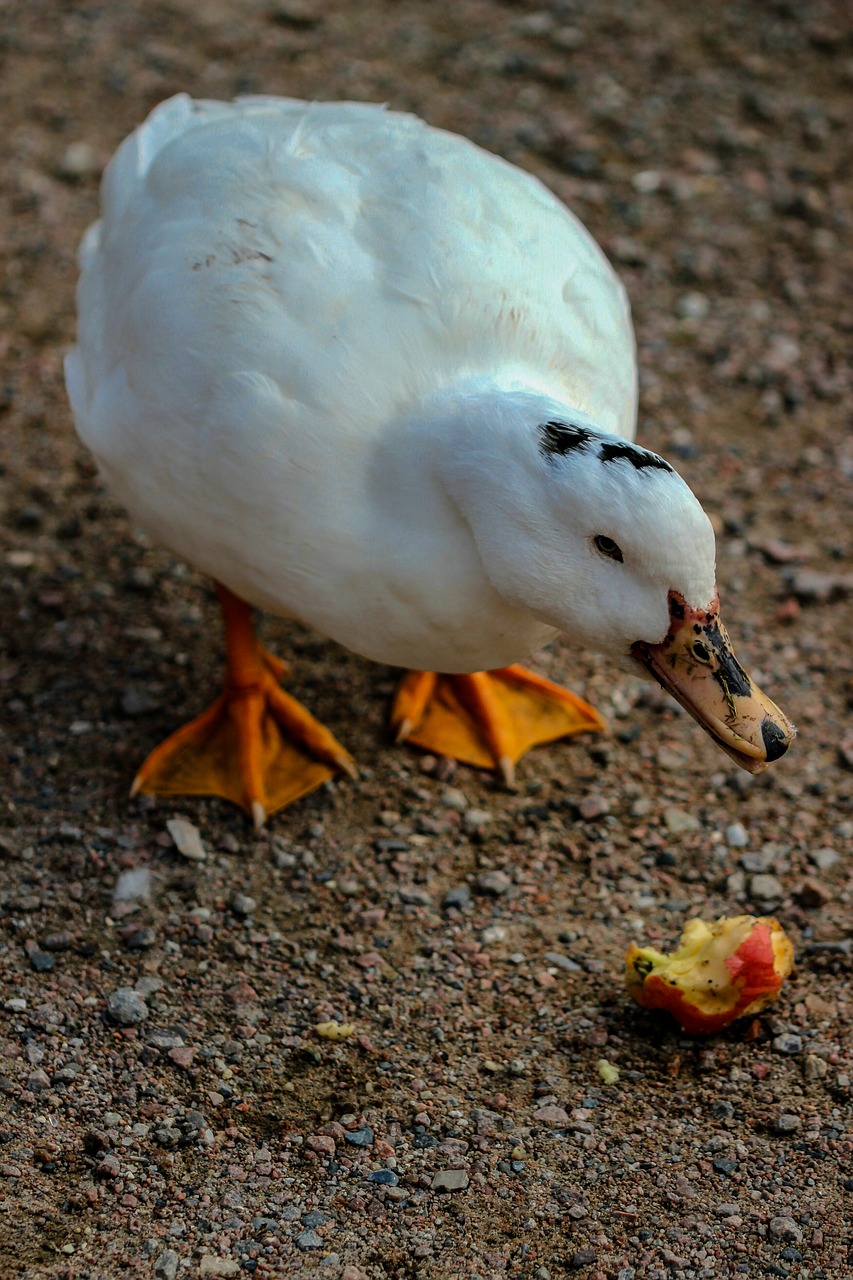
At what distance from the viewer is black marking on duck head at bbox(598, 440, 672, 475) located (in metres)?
2.80

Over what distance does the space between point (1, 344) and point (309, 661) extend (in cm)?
191

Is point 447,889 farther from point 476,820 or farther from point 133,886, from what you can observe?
point 133,886

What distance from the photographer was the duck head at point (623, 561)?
2807mm

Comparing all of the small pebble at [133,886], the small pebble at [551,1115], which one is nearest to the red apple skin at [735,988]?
the small pebble at [551,1115]

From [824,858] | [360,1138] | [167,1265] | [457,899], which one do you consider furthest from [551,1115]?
[824,858]

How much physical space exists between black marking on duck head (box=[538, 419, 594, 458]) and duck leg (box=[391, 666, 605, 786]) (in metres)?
1.39

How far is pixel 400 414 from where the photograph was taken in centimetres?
315

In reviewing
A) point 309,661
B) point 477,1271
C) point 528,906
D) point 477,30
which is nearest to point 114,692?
point 309,661

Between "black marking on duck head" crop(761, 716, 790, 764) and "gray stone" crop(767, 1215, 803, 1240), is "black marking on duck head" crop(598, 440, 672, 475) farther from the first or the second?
"gray stone" crop(767, 1215, 803, 1240)

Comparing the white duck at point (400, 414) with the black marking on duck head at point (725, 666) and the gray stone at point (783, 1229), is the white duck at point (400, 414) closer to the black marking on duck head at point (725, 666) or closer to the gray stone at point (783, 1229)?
the black marking on duck head at point (725, 666)

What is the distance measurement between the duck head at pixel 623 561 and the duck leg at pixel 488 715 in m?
1.15

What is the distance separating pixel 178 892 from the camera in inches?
146

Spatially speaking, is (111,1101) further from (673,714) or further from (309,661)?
(673,714)

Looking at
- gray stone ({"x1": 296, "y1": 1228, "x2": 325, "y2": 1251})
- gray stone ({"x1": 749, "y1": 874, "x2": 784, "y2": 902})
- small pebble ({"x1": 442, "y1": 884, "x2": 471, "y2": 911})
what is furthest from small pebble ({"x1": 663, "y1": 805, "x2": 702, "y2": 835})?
gray stone ({"x1": 296, "y1": 1228, "x2": 325, "y2": 1251})
